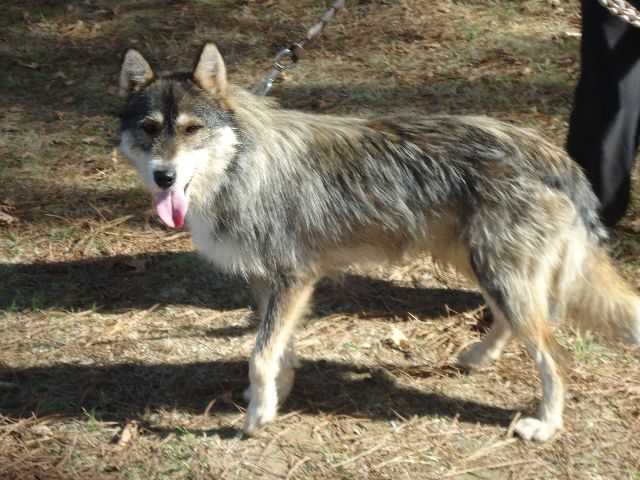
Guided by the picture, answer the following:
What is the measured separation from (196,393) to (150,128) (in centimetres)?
158

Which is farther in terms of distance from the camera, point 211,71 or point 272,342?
point 211,71

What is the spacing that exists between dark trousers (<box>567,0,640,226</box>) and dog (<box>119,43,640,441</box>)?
0.98 metres

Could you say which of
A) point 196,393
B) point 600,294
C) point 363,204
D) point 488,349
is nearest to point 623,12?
point 600,294

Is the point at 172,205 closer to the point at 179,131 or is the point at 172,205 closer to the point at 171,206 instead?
the point at 171,206

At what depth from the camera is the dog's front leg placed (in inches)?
164

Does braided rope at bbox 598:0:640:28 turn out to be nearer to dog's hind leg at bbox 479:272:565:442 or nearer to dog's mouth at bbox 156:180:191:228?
dog's hind leg at bbox 479:272:565:442

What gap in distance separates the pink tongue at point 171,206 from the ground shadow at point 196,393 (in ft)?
3.59

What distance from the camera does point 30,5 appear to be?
960 cm

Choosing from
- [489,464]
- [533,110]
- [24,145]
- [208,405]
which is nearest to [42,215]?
[24,145]

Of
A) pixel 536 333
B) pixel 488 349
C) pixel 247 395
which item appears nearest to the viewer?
pixel 536 333

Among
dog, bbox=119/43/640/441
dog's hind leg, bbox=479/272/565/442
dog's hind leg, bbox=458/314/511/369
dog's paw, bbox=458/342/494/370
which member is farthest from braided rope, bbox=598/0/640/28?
dog's paw, bbox=458/342/494/370

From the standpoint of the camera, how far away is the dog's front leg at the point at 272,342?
4156mm

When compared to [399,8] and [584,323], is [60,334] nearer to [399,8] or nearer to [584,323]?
[584,323]

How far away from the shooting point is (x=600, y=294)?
4.36 m
